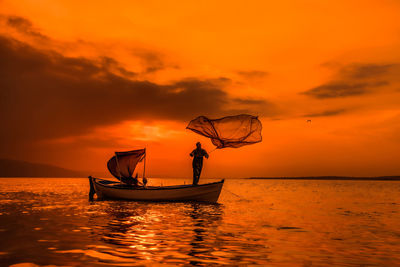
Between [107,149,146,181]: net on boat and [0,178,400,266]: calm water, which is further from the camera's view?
[107,149,146,181]: net on boat

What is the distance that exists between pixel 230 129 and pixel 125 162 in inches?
653

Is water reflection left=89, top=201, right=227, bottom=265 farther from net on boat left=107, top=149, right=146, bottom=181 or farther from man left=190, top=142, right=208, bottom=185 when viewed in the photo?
net on boat left=107, top=149, right=146, bottom=181

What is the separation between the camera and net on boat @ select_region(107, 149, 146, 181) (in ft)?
127

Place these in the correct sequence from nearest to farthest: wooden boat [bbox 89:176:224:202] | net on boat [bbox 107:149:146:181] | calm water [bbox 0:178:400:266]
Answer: calm water [bbox 0:178:400:266] → wooden boat [bbox 89:176:224:202] → net on boat [bbox 107:149:146:181]

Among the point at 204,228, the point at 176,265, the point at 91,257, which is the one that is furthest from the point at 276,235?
the point at 91,257

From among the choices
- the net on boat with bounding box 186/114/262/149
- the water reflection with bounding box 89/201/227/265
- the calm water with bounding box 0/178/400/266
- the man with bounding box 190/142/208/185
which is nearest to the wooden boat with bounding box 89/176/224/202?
the man with bounding box 190/142/208/185

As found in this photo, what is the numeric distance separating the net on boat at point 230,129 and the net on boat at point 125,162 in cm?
1347

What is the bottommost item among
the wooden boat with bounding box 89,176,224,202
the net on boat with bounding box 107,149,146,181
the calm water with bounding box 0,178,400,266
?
Result: the calm water with bounding box 0,178,400,266

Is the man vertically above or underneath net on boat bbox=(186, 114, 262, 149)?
underneath

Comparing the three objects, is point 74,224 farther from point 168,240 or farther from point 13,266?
point 13,266

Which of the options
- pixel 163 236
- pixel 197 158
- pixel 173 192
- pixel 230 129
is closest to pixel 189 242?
pixel 163 236

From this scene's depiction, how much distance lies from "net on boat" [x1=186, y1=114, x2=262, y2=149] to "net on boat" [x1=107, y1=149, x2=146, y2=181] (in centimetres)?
1347

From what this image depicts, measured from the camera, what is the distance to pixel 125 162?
39.0 metres

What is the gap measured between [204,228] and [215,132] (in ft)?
29.9
